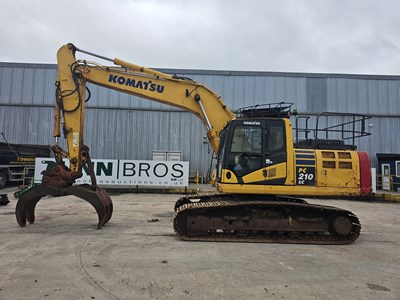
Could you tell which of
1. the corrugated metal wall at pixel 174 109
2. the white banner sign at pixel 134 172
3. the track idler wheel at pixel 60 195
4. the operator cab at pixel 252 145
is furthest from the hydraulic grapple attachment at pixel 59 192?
the corrugated metal wall at pixel 174 109

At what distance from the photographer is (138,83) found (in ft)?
28.1

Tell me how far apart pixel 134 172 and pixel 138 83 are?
29.5ft

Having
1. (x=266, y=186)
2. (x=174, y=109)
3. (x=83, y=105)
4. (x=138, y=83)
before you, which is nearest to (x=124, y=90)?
(x=138, y=83)

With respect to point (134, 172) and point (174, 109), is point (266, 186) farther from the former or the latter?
point (174, 109)

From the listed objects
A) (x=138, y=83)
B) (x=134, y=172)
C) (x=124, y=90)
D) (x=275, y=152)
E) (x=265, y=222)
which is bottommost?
(x=265, y=222)

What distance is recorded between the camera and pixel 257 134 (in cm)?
725

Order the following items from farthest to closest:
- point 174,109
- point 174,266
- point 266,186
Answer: point 174,109 → point 266,186 → point 174,266

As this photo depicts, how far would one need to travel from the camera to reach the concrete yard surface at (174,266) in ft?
13.5

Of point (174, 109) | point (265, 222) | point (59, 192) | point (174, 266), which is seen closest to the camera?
point (174, 266)

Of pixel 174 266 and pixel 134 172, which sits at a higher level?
pixel 134 172

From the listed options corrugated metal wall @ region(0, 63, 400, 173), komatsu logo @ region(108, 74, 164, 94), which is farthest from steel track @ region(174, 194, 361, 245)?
corrugated metal wall @ region(0, 63, 400, 173)

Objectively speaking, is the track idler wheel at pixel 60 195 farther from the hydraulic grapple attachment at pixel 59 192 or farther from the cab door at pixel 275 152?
the cab door at pixel 275 152

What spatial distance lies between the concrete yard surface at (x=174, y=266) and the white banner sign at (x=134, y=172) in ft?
28.5

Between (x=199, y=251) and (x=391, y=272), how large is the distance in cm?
329
